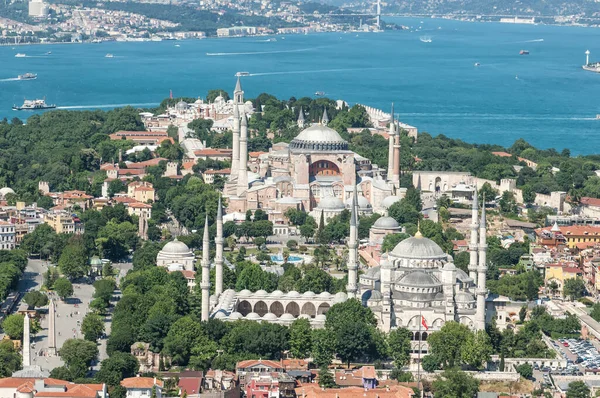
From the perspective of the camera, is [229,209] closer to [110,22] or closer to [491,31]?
[110,22]

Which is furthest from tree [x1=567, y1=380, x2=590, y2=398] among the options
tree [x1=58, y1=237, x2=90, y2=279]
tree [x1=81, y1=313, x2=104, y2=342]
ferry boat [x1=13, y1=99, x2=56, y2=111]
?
ferry boat [x1=13, y1=99, x2=56, y2=111]

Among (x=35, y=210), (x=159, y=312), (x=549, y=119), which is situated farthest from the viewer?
(x=549, y=119)

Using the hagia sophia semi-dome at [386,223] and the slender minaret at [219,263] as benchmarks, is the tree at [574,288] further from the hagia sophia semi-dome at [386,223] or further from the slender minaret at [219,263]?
the slender minaret at [219,263]

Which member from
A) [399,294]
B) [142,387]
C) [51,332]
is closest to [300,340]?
[399,294]

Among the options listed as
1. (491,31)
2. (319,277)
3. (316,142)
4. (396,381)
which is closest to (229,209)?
(316,142)

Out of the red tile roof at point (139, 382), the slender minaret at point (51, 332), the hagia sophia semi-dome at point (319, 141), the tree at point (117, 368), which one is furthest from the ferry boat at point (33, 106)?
the red tile roof at point (139, 382)

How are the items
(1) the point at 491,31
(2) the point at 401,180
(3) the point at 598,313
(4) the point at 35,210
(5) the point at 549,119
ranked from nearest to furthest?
(3) the point at 598,313 → (4) the point at 35,210 → (2) the point at 401,180 → (5) the point at 549,119 → (1) the point at 491,31

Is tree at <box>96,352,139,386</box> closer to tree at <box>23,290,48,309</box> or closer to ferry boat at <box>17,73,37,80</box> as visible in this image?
tree at <box>23,290,48,309</box>

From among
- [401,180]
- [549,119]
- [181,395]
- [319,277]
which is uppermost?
[549,119]
